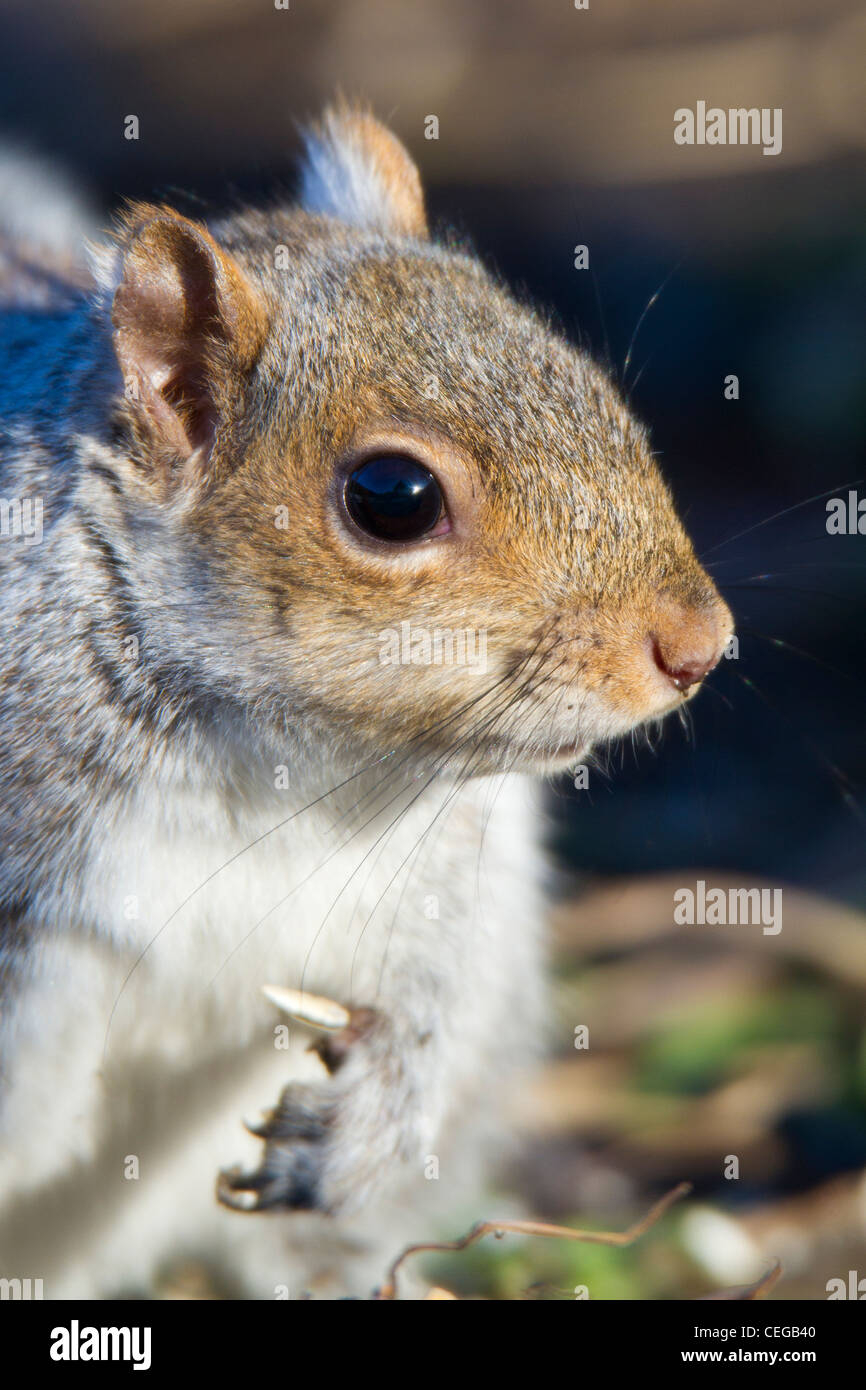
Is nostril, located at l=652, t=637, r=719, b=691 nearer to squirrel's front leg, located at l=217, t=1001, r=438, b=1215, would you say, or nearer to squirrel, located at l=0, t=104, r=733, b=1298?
squirrel, located at l=0, t=104, r=733, b=1298

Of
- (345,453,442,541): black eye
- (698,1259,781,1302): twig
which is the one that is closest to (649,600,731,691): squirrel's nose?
(345,453,442,541): black eye

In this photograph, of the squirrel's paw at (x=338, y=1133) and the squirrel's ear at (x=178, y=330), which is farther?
the squirrel's paw at (x=338, y=1133)

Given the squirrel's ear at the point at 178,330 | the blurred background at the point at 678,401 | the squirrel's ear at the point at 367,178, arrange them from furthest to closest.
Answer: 1. the blurred background at the point at 678,401
2. the squirrel's ear at the point at 367,178
3. the squirrel's ear at the point at 178,330

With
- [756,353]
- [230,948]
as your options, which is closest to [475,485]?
[230,948]

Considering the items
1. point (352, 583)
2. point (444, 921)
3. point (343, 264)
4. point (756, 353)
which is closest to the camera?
point (352, 583)

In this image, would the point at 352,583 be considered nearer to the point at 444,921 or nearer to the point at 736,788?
the point at 444,921

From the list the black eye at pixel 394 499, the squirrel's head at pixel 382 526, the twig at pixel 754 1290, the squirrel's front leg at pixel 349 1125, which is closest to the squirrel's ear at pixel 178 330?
the squirrel's head at pixel 382 526

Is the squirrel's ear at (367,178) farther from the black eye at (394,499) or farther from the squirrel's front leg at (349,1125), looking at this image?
the squirrel's front leg at (349,1125)

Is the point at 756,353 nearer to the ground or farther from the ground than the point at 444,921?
farther from the ground
